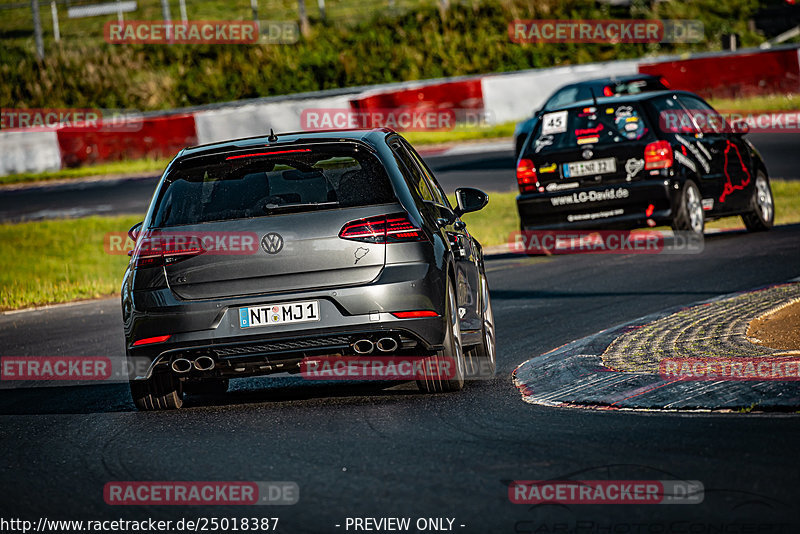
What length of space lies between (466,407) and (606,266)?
24.7 feet

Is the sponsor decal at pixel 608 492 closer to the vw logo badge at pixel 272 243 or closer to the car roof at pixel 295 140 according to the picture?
the vw logo badge at pixel 272 243

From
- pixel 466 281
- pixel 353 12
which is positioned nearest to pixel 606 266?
pixel 466 281

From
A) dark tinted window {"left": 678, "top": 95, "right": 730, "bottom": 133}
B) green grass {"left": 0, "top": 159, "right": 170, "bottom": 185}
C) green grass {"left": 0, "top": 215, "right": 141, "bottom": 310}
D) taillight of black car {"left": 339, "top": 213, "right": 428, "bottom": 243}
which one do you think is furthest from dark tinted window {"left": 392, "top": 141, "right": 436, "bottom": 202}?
green grass {"left": 0, "top": 159, "right": 170, "bottom": 185}

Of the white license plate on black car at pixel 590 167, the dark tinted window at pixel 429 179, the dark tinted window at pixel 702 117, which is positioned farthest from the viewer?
the dark tinted window at pixel 702 117

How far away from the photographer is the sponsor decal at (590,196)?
49.8 feet

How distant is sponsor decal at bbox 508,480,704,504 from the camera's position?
4953mm

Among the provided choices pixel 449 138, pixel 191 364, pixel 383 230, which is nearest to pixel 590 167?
pixel 383 230

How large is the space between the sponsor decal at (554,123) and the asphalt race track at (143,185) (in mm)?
7000

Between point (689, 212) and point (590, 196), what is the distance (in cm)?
117

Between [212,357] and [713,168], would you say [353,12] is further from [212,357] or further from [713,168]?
[212,357]

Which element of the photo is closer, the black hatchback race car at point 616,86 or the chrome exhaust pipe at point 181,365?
the chrome exhaust pipe at point 181,365

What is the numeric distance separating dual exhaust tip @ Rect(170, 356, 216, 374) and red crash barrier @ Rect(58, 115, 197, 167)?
80.7ft

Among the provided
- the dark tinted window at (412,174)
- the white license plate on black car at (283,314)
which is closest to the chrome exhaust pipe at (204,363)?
the white license plate on black car at (283,314)

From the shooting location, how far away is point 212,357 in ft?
23.6
